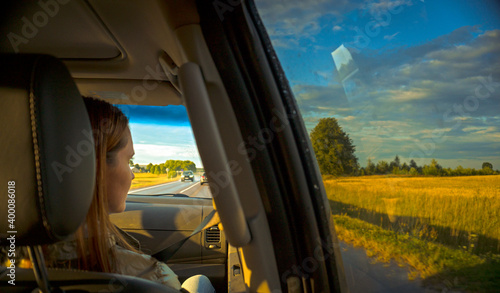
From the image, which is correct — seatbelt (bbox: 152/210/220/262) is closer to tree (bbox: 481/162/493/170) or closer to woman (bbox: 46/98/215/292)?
woman (bbox: 46/98/215/292)

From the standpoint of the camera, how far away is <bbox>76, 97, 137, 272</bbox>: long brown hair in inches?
51.5

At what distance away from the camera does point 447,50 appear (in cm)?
88

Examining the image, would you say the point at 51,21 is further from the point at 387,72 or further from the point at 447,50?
the point at 447,50

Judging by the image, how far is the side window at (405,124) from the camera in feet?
2.75

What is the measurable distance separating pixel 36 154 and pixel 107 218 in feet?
1.92

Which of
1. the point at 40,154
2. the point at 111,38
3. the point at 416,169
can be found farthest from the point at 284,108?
the point at 111,38

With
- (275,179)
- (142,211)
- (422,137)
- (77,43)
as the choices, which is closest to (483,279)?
(422,137)

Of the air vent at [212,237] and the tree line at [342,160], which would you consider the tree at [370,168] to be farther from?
the air vent at [212,237]

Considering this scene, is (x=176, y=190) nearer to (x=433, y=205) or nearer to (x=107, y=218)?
(x=107, y=218)

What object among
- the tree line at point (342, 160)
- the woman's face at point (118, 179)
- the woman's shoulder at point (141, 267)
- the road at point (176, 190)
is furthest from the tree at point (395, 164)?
the road at point (176, 190)

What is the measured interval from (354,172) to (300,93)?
0.37 m

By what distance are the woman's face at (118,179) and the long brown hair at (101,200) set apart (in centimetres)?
3

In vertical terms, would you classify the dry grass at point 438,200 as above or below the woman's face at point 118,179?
below

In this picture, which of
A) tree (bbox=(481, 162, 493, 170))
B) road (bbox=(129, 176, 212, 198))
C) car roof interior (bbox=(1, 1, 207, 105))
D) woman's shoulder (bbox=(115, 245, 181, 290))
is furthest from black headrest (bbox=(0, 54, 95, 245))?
road (bbox=(129, 176, 212, 198))
